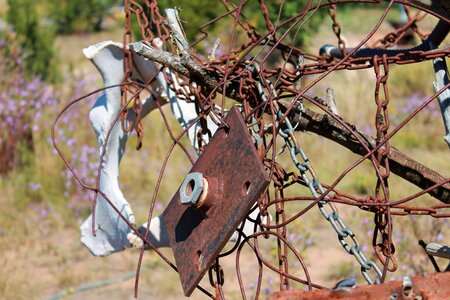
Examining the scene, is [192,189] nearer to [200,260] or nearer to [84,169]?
[200,260]

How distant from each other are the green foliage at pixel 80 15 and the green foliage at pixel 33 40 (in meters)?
5.22

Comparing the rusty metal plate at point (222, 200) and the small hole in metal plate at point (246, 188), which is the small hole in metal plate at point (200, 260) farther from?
the small hole in metal plate at point (246, 188)

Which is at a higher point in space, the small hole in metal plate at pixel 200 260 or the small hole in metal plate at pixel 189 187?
the small hole in metal plate at pixel 189 187

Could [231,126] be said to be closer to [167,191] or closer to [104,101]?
[104,101]

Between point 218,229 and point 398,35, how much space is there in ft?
4.92

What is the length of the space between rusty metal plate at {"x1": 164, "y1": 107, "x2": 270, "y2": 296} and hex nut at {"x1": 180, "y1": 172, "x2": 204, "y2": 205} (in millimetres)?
30

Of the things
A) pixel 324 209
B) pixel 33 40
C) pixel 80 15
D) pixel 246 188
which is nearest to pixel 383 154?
pixel 324 209

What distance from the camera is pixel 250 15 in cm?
841

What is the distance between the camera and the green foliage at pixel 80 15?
14.0 meters

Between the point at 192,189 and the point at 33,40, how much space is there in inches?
291

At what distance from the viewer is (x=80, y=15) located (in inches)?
556

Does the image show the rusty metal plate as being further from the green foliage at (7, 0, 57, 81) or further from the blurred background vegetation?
the green foliage at (7, 0, 57, 81)

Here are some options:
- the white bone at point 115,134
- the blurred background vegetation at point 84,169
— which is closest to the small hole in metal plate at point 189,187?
the white bone at point 115,134

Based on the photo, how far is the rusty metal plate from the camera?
4.28 feet
